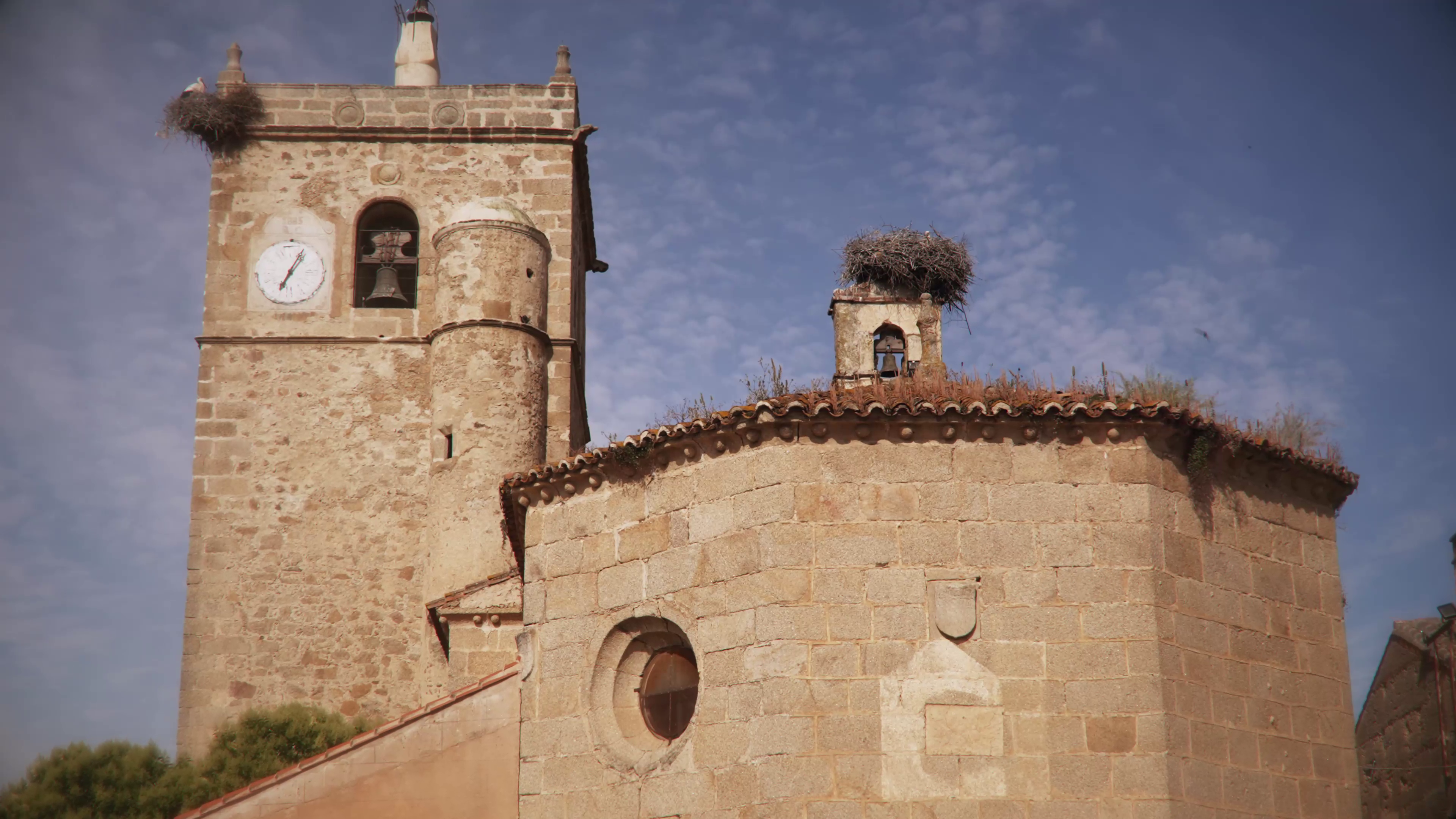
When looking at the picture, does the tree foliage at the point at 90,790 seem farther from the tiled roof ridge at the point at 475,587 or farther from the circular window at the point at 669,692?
the circular window at the point at 669,692

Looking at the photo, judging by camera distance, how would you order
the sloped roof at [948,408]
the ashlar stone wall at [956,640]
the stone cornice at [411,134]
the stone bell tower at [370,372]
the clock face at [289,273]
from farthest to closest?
the stone cornice at [411,134], the clock face at [289,273], the stone bell tower at [370,372], the sloped roof at [948,408], the ashlar stone wall at [956,640]

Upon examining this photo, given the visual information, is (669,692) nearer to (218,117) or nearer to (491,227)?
(491,227)

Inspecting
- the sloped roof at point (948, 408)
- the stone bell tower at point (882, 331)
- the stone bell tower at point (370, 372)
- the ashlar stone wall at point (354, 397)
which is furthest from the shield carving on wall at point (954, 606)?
the ashlar stone wall at point (354, 397)

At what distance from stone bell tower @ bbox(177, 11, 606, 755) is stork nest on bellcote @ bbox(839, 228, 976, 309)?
160 inches

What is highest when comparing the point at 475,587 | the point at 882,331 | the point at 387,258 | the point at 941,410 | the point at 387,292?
the point at 387,258

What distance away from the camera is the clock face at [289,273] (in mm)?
19109

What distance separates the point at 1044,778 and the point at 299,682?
10427 mm

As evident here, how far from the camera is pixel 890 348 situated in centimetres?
1490

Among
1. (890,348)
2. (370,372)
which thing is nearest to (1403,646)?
(890,348)

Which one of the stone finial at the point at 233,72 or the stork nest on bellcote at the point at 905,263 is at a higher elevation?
the stone finial at the point at 233,72

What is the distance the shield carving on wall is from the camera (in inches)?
396

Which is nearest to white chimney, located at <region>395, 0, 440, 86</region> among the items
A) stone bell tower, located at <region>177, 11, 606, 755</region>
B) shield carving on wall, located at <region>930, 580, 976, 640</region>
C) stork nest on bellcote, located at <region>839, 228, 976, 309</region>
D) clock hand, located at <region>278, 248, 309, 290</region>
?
stone bell tower, located at <region>177, 11, 606, 755</region>

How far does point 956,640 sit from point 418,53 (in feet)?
46.6

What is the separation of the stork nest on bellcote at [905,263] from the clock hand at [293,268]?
24.5 feet
